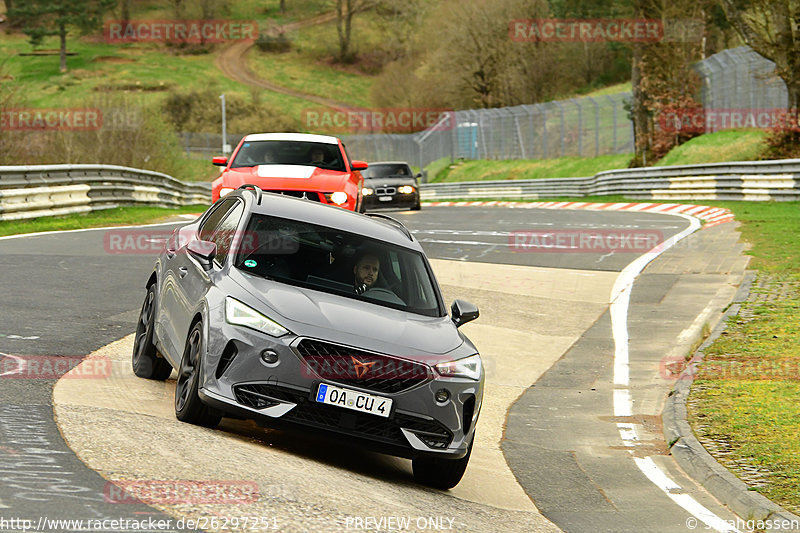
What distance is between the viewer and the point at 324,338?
705cm

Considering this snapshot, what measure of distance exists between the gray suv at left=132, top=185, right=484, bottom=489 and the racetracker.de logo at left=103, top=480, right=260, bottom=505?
1.13 meters

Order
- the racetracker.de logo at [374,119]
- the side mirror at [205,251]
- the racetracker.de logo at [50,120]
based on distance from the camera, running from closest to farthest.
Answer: the side mirror at [205,251], the racetracker.de logo at [50,120], the racetracker.de logo at [374,119]

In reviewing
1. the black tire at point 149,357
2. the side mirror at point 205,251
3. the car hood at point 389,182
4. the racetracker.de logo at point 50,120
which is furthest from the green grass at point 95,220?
the side mirror at point 205,251

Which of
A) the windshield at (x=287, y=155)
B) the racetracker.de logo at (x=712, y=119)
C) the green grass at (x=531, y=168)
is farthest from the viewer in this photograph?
the green grass at (x=531, y=168)

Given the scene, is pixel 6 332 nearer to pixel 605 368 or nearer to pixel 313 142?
pixel 605 368

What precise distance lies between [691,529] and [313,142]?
12.3 metres

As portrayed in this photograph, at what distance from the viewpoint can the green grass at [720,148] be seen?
4017 cm

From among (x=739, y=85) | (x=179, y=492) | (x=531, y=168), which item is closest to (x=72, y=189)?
(x=179, y=492)

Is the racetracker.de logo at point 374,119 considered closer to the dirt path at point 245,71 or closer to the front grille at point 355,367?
the dirt path at point 245,71

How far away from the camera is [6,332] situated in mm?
10398

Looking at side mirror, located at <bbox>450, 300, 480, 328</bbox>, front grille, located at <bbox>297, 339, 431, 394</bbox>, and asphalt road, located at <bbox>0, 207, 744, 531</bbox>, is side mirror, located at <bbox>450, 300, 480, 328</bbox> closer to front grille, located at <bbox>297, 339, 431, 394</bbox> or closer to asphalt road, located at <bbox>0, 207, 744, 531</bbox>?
front grille, located at <bbox>297, 339, 431, 394</bbox>

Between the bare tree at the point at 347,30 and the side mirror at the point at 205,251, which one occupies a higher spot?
the bare tree at the point at 347,30

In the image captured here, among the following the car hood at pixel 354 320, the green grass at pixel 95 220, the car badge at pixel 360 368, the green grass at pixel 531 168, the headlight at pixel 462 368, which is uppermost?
the car hood at pixel 354 320

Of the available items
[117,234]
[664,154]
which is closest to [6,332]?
[117,234]
